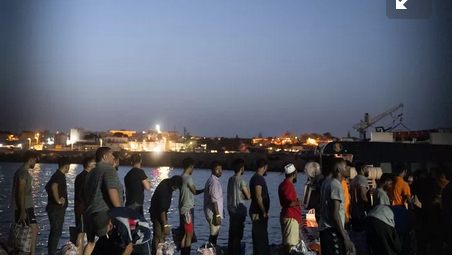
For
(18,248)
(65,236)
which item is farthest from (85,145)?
(18,248)

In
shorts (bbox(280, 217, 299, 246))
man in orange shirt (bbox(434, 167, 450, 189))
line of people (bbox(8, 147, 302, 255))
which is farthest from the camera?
man in orange shirt (bbox(434, 167, 450, 189))

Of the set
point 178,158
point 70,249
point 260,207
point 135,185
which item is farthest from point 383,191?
point 178,158

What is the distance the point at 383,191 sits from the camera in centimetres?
564

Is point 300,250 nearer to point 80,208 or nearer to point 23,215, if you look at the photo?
point 80,208

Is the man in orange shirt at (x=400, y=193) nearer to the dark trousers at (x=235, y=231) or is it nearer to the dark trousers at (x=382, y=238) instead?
the dark trousers at (x=235, y=231)

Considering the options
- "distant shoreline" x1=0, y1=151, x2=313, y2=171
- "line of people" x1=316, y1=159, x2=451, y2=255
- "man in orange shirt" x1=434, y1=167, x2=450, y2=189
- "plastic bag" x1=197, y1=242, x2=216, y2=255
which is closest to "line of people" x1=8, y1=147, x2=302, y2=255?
"plastic bag" x1=197, y1=242, x2=216, y2=255

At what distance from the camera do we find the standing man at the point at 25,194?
5574mm

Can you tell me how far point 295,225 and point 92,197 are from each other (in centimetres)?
183

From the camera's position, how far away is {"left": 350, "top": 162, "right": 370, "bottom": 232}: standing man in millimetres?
5949

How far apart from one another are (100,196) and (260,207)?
153 centimetres

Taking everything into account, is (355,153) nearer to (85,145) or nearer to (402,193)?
(402,193)

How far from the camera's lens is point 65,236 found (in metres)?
11.7

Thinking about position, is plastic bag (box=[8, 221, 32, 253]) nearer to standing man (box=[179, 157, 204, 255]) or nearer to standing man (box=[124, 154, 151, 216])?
standing man (box=[124, 154, 151, 216])

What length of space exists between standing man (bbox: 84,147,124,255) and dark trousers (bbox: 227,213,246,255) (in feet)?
4.61
